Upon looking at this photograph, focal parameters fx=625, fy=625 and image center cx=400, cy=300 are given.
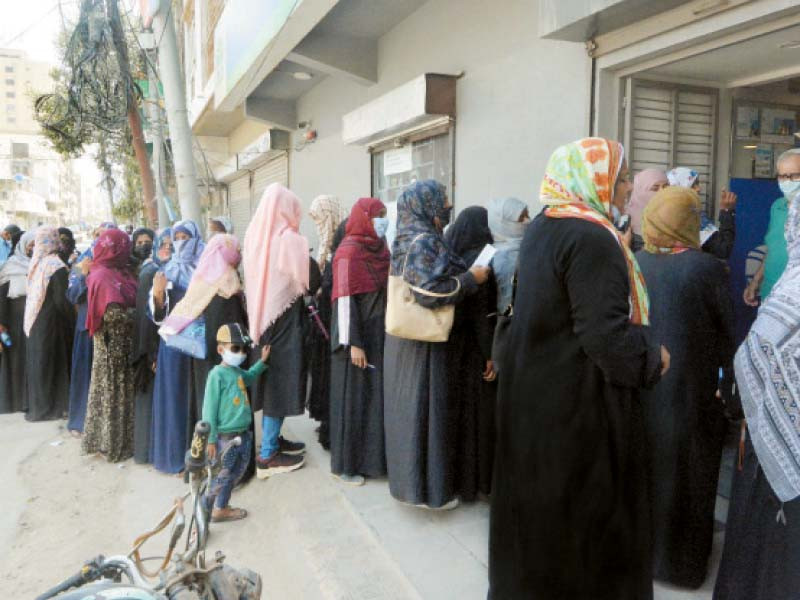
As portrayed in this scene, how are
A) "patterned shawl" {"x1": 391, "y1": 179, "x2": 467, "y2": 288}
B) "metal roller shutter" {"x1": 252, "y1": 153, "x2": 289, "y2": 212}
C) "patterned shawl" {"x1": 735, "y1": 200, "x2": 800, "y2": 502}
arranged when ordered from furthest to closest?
1. "metal roller shutter" {"x1": 252, "y1": 153, "x2": 289, "y2": 212}
2. "patterned shawl" {"x1": 391, "y1": 179, "x2": 467, "y2": 288}
3. "patterned shawl" {"x1": 735, "y1": 200, "x2": 800, "y2": 502}

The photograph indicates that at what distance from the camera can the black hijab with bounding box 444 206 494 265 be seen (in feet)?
10.7

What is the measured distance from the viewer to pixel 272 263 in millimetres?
3775

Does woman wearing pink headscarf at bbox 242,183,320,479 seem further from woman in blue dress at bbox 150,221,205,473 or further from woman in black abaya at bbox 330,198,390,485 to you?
woman in blue dress at bbox 150,221,205,473

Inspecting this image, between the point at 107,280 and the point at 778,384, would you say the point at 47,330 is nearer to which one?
the point at 107,280

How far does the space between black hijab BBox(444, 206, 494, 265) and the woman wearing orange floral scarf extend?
49.7 inches

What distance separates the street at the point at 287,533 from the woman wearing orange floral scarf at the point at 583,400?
75 centimetres

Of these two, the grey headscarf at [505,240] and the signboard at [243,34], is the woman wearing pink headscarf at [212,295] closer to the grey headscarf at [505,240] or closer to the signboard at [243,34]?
the grey headscarf at [505,240]

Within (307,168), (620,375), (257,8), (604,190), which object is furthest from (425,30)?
(620,375)

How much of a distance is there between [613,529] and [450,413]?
131cm

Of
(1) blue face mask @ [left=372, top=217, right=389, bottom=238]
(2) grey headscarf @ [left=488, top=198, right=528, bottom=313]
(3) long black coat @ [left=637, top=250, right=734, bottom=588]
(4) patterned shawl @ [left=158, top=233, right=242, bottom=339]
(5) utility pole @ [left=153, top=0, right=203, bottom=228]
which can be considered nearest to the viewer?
(3) long black coat @ [left=637, top=250, right=734, bottom=588]

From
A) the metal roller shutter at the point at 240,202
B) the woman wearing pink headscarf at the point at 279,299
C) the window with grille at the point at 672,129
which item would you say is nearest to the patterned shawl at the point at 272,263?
the woman wearing pink headscarf at the point at 279,299

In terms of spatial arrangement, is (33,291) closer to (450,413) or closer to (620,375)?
(450,413)

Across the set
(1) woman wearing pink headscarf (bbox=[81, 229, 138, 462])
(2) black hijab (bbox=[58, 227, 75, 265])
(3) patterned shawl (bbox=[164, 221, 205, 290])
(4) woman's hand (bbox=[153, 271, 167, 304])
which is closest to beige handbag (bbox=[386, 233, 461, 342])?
(3) patterned shawl (bbox=[164, 221, 205, 290])

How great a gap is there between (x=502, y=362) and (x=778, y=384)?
0.81 m
